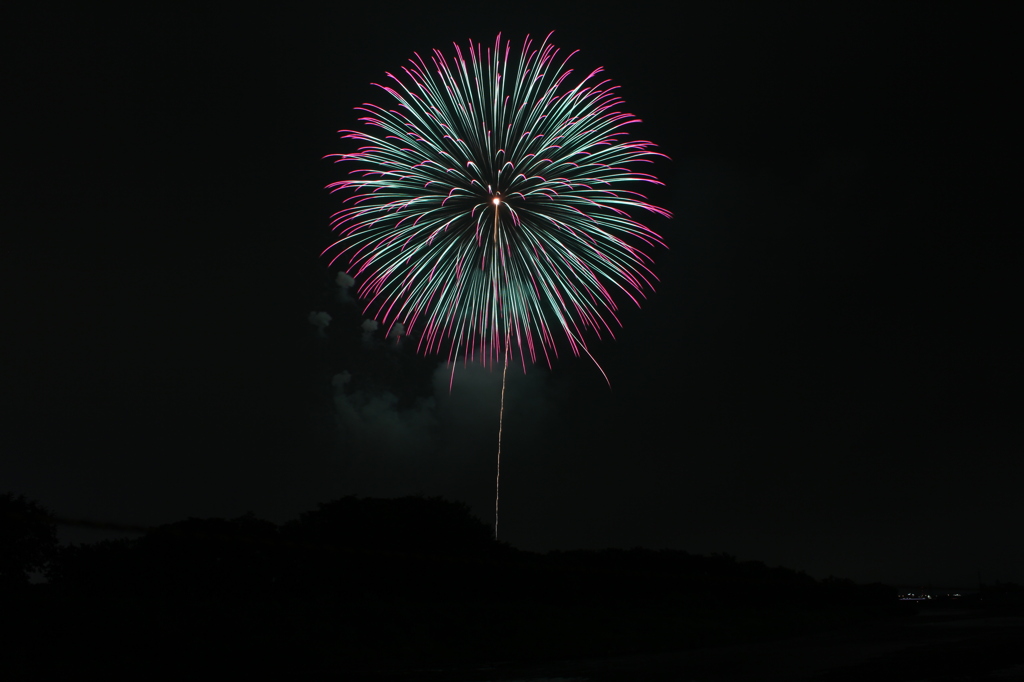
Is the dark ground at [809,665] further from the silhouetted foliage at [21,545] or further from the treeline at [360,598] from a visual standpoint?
the silhouetted foliage at [21,545]

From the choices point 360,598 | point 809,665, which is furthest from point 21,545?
point 809,665

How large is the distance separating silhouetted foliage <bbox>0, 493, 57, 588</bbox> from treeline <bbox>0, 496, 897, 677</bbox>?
0.09 metres

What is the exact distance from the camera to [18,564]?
3944cm

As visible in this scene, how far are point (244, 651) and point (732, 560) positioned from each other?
215 feet

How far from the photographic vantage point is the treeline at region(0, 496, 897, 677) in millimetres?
25281

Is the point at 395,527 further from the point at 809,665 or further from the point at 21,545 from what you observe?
the point at 809,665

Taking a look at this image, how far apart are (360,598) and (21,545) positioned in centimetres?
1823

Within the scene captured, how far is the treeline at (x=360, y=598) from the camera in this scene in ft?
82.9

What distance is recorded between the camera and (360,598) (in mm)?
35312

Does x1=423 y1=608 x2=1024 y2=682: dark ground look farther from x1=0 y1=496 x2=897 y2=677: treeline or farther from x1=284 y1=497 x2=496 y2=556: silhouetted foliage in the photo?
x1=284 y1=497 x2=496 y2=556: silhouetted foliage

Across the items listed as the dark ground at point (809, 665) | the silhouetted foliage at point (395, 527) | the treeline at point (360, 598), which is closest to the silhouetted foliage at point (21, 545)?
the treeline at point (360, 598)

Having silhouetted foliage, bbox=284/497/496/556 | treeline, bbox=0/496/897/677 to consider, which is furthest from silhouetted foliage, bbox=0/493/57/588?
silhouetted foliage, bbox=284/497/496/556

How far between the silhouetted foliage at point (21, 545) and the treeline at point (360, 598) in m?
0.09

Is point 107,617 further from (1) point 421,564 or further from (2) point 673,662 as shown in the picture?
(1) point 421,564
